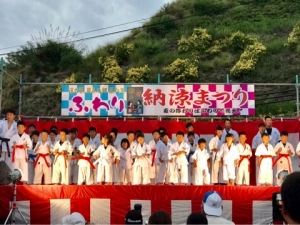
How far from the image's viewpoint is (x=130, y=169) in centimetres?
1033

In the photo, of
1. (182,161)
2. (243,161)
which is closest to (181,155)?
(182,161)

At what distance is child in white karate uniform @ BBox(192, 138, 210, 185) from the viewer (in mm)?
10055

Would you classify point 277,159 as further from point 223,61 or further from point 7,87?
point 7,87

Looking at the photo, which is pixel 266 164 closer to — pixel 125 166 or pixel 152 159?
pixel 152 159

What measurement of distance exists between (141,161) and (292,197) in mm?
8572

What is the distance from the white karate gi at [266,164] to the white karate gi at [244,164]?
25cm

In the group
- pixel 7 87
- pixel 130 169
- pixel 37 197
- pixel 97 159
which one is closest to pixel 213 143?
pixel 130 169

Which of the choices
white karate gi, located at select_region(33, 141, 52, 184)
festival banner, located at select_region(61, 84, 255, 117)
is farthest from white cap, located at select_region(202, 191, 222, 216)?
festival banner, located at select_region(61, 84, 255, 117)

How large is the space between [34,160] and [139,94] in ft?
9.63

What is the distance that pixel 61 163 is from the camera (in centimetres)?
995

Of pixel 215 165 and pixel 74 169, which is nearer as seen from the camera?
pixel 215 165

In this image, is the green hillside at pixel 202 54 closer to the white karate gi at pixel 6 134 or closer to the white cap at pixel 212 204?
the white karate gi at pixel 6 134

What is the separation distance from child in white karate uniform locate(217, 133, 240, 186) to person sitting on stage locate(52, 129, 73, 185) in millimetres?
3429

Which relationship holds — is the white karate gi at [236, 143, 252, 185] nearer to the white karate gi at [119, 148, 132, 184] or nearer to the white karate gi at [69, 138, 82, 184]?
the white karate gi at [119, 148, 132, 184]
